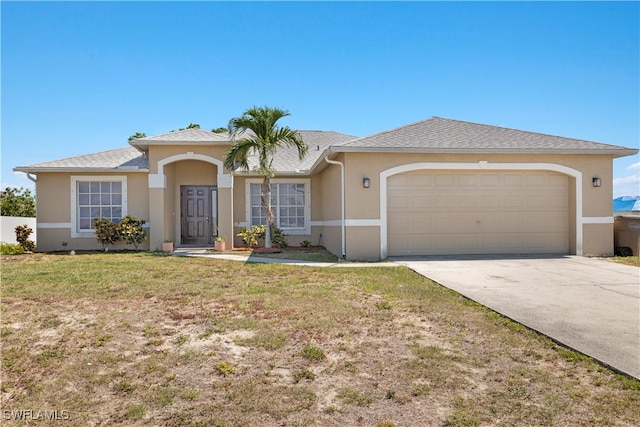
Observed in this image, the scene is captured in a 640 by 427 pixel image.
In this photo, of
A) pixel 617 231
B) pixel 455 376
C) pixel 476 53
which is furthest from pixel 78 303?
pixel 617 231

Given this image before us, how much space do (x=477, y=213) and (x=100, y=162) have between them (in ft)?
43.5

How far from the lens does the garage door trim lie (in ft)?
36.1

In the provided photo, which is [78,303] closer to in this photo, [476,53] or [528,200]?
[528,200]

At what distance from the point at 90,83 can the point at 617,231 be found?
17.9 m

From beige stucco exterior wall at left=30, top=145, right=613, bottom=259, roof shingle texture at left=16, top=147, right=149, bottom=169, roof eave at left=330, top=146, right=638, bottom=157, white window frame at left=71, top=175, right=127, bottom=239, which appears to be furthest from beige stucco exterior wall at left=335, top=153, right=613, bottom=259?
white window frame at left=71, top=175, right=127, bottom=239

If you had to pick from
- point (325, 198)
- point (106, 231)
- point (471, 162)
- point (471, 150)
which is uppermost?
point (471, 150)

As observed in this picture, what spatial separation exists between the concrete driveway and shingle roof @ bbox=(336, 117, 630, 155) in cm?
309

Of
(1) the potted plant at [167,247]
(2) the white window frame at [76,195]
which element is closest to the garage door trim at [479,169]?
(1) the potted plant at [167,247]

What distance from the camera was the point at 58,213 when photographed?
1438cm

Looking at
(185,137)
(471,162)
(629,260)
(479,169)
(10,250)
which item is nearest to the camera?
(629,260)

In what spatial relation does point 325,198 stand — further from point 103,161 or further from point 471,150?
point 103,161

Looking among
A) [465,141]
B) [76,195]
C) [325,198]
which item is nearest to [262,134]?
A: [325,198]

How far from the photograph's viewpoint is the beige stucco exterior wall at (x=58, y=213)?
14297mm

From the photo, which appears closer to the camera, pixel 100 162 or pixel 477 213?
pixel 477 213
